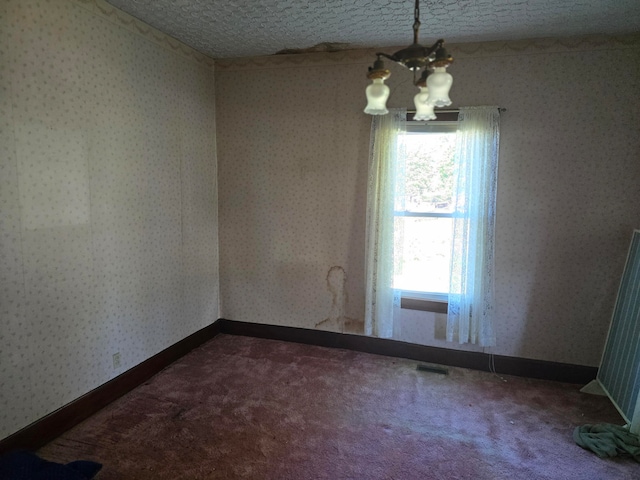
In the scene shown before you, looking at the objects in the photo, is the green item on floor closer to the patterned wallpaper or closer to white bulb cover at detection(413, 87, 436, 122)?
white bulb cover at detection(413, 87, 436, 122)

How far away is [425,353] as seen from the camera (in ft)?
10.9

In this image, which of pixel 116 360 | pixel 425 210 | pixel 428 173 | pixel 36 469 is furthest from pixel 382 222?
pixel 36 469

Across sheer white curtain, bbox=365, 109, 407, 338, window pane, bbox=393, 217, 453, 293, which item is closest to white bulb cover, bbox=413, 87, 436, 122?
sheer white curtain, bbox=365, 109, 407, 338

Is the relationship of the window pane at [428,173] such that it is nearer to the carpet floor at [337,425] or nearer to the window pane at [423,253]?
the window pane at [423,253]

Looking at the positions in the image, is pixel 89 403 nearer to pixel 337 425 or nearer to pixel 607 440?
pixel 337 425

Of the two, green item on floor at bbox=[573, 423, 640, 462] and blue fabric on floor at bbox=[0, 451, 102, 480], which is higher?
blue fabric on floor at bbox=[0, 451, 102, 480]

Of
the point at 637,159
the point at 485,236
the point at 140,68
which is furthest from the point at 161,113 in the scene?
the point at 637,159

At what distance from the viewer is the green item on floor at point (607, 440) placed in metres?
2.17

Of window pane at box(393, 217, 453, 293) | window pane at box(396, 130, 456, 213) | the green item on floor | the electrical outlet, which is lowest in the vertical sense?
the green item on floor

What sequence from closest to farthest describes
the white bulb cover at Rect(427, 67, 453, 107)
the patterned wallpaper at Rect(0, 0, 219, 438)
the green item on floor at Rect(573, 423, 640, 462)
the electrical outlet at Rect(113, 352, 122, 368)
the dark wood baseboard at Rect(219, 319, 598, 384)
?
the white bulb cover at Rect(427, 67, 453, 107), the patterned wallpaper at Rect(0, 0, 219, 438), the green item on floor at Rect(573, 423, 640, 462), the electrical outlet at Rect(113, 352, 122, 368), the dark wood baseboard at Rect(219, 319, 598, 384)

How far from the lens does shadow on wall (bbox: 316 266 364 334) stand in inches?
137

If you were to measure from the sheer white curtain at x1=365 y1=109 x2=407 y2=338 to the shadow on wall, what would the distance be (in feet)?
0.65

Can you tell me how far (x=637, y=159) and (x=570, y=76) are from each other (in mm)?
774

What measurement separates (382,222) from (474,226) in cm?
72
